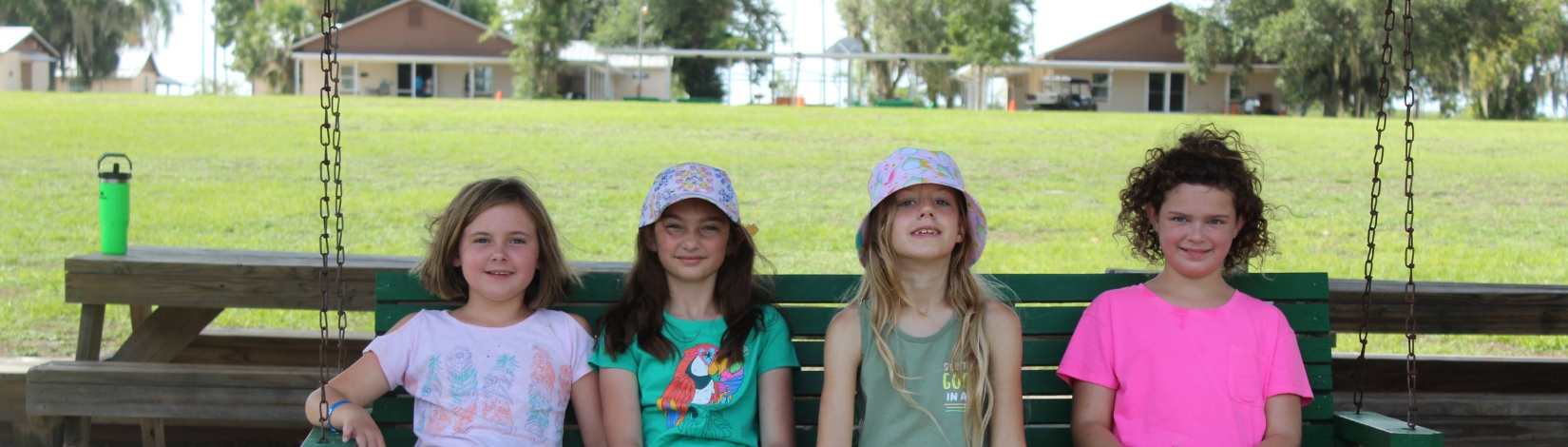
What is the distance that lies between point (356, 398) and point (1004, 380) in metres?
1.76

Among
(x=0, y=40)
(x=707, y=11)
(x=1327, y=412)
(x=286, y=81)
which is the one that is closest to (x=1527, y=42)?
(x=707, y=11)

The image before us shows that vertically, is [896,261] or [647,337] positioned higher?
[896,261]

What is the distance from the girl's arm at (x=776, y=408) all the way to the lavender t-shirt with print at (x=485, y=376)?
51 cm

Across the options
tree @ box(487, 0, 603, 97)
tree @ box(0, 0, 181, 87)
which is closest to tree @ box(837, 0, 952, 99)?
tree @ box(487, 0, 603, 97)

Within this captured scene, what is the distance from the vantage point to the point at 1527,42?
39.7 m

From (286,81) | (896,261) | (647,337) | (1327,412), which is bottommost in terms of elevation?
(1327,412)

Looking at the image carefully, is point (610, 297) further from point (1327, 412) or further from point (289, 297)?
point (1327, 412)

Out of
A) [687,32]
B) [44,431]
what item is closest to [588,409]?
[44,431]

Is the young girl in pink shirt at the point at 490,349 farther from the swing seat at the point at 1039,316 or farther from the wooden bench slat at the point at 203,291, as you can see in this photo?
the wooden bench slat at the point at 203,291

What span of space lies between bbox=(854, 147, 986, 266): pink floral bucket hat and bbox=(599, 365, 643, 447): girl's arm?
728 millimetres

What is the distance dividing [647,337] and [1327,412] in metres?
2.00

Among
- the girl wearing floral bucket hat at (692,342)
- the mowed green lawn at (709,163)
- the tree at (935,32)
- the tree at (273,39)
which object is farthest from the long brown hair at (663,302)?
the tree at (273,39)

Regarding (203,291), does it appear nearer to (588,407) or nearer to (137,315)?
(137,315)

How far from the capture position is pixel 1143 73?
4347 centimetres
